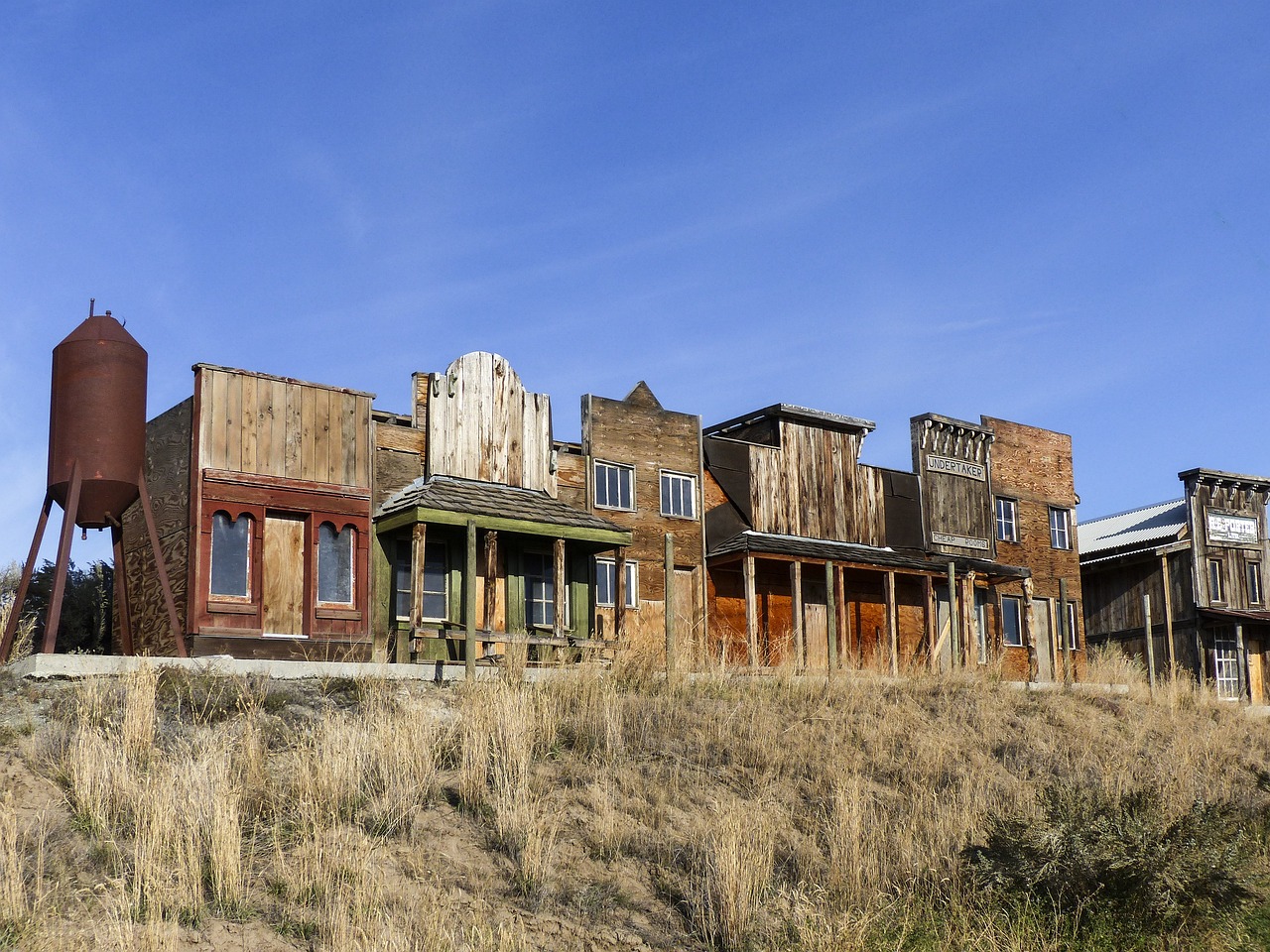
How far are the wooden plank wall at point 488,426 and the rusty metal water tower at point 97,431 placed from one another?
587 centimetres

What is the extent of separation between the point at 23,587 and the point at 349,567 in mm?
5318

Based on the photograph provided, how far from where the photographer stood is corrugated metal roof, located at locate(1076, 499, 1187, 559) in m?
42.1

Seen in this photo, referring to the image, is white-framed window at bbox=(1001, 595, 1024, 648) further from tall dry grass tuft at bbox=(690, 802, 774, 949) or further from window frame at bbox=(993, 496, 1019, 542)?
tall dry grass tuft at bbox=(690, 802, 774, 949)

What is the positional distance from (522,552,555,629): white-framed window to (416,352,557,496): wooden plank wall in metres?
1.57

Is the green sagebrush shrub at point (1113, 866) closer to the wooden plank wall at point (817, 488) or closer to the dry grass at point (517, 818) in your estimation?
the dry grass at point (517, 818)

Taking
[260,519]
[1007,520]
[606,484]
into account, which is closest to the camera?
[260,519]

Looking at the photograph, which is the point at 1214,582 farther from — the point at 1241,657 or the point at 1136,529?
the point at 1136,529

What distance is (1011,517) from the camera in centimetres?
3656

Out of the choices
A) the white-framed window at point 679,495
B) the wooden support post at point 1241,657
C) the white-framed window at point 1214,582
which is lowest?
the wooden support post at point 1241,657

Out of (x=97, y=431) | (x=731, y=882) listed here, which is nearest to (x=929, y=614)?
(x=97, y=431)

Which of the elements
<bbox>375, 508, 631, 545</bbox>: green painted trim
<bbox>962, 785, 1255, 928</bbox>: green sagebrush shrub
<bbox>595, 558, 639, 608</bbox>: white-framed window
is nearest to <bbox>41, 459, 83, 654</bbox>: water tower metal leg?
<bbox>375, 508, 631, 545</bbox>: green painted trim

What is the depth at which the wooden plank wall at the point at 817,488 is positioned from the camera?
1211 inches

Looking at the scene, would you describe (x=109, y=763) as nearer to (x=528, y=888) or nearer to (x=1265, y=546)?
(x=528, y=888)

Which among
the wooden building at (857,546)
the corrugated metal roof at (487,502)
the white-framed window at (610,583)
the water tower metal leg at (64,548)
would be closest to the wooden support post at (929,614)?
the wooden building at (857,546)
